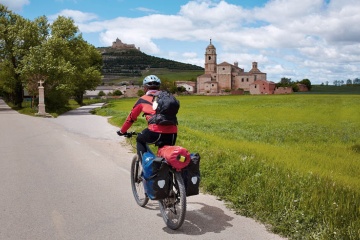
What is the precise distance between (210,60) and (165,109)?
15895 centimetres

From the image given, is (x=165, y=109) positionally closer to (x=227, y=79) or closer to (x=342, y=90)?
(x=342, y=90)

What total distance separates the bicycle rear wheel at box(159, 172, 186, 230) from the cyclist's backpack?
79cm

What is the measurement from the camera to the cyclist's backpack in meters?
5.66

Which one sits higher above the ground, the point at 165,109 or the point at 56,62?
the point at 56,62

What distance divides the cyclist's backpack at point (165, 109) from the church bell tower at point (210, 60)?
156 meters

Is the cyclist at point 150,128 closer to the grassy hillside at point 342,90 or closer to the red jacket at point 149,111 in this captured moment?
the red jacket at point 149,111

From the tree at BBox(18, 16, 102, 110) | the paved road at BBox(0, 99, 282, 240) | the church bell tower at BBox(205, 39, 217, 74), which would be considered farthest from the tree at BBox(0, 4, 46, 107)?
the church bell tower at BBox(205, 39, 217, 74)

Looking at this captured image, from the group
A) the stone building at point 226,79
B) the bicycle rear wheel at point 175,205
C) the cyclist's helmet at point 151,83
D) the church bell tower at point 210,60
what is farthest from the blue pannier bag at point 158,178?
the church bell tower at point 210,60

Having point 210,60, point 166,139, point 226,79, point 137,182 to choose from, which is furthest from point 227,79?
point 166,139

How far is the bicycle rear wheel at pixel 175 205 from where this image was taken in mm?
5156

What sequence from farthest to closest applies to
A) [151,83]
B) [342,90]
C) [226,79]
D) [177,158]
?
[226,79] → [342,90] → [151,83] → [177,158]

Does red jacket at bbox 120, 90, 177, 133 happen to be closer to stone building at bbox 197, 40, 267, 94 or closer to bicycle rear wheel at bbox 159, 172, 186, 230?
bicycle rear wheel at bbox 159, 172, 186, 230

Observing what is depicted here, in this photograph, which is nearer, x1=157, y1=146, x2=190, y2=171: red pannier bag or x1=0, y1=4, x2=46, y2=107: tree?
x1=157, y1=146, x2=190, y2=171: red pannier bag

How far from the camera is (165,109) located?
18.5 ft
